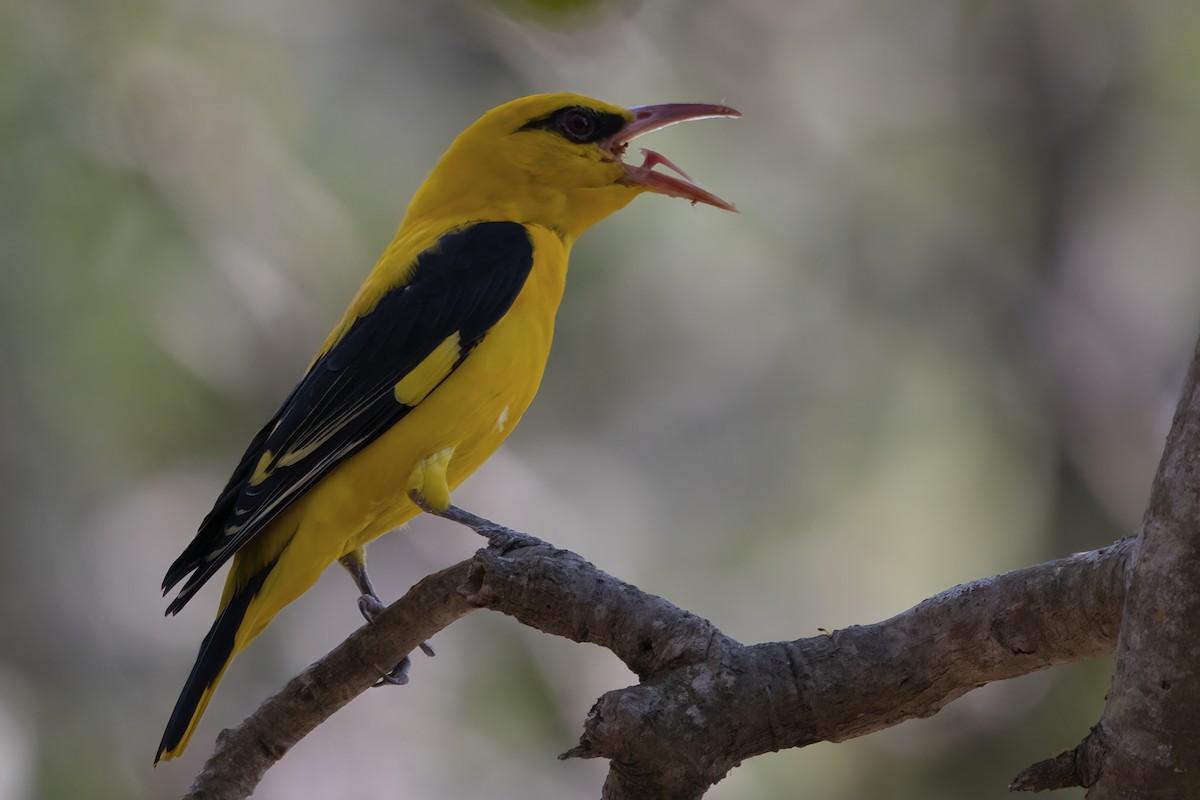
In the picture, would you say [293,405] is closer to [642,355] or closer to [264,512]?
[264,512]

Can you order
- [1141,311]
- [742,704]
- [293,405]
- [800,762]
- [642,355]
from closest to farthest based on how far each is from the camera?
[742,704], [293,405], [800,762], [1141,311], [642,355]

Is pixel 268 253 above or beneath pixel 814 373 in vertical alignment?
above

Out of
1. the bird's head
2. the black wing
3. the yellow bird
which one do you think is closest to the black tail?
the yellow bird

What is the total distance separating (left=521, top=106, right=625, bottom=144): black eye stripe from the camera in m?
3.97

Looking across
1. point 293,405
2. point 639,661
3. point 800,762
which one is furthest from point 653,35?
point 639,661

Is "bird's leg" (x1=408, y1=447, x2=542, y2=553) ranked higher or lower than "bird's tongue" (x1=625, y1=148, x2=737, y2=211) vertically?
lower

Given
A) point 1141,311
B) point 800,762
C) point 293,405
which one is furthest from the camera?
point 1141,311

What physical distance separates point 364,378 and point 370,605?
0.63m

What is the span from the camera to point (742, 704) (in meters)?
2.32

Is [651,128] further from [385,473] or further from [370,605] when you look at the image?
[370,605]

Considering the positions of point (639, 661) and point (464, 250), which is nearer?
point (639, 661)

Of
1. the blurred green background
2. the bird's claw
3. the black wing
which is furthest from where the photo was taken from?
the blurred green background

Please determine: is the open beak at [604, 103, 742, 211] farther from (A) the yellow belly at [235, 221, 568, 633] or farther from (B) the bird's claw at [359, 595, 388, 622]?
(B) the bird's claw at [359, 595, 388, 622]

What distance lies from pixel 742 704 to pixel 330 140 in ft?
19.1
